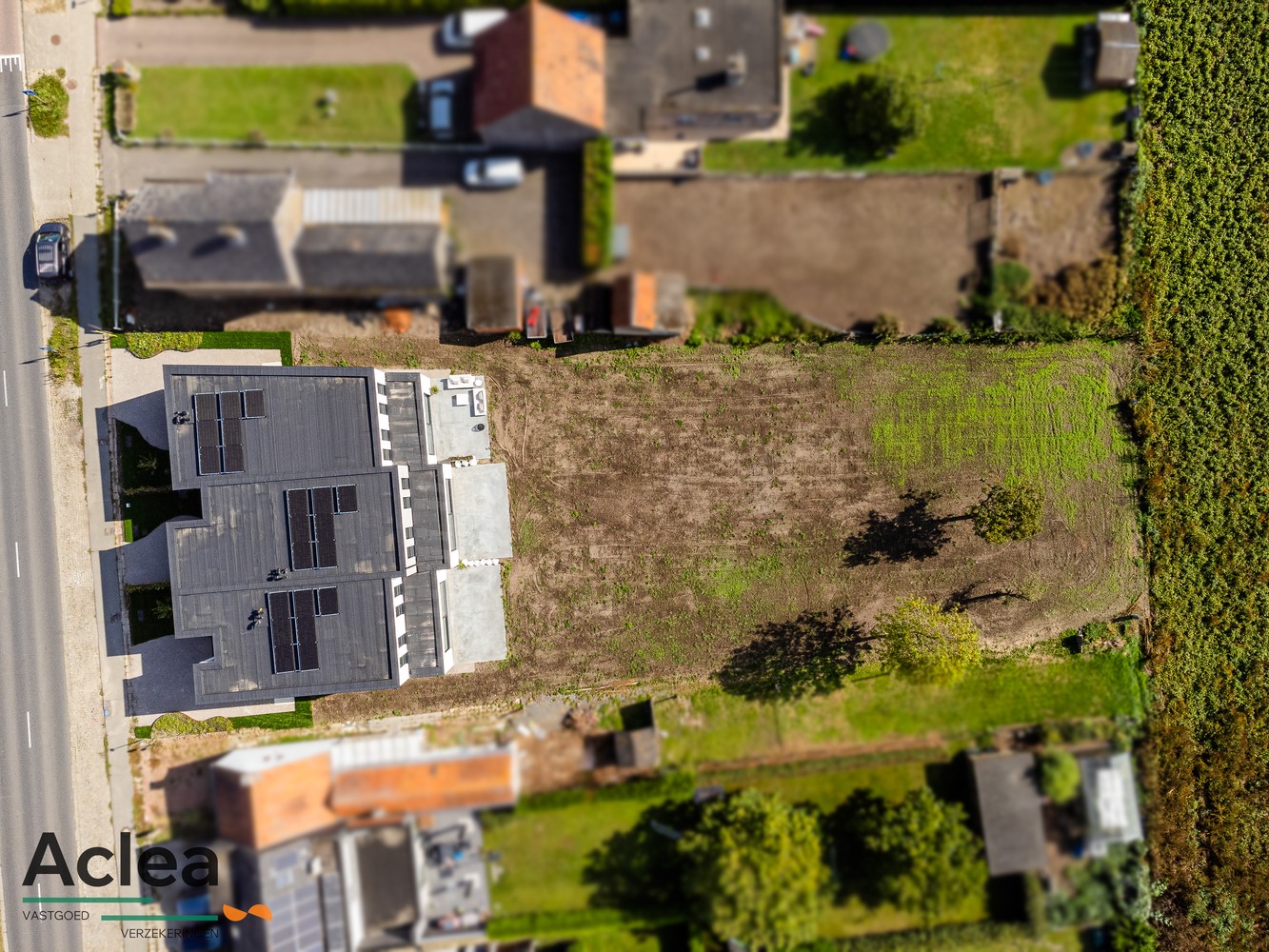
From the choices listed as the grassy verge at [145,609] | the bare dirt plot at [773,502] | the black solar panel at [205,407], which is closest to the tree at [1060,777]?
the bare dirt plot at [773,502]

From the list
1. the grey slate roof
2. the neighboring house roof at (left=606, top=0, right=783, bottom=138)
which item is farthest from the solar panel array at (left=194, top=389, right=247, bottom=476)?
the neighboring house roof at (left=606, top=0, right=783, bottom=138)

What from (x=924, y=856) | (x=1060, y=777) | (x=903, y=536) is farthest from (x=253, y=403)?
(x=1060, y=777)

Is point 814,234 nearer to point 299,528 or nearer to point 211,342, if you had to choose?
point 299,528

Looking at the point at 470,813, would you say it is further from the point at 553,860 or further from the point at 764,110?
the point at 764,110

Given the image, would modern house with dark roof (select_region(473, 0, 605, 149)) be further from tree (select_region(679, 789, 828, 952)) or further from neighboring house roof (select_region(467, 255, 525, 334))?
tree (select_region(679, 789, 828, 952))

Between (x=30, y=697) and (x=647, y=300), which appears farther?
(x=30, y=697)

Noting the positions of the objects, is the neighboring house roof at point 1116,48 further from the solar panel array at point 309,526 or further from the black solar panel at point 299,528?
the black solar panel at point 299,528
